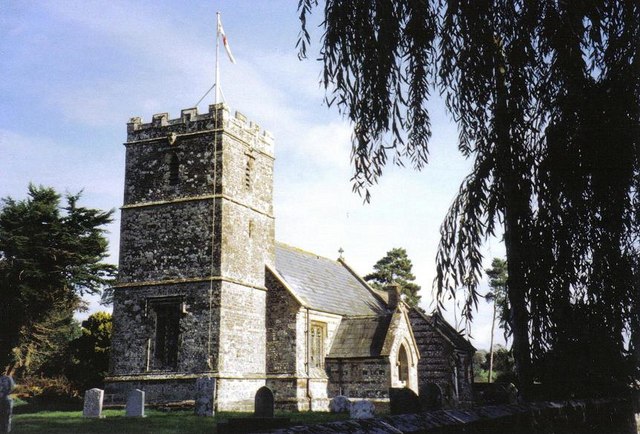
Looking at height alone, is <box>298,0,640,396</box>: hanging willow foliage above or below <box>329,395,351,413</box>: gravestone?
above

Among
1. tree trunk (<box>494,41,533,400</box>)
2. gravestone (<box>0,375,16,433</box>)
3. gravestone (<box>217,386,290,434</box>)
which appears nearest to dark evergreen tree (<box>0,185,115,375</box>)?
gravestone (<box>0,375,16,433</box>)

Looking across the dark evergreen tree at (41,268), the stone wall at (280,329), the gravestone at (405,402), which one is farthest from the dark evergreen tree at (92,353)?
the gravestone at (405,402)

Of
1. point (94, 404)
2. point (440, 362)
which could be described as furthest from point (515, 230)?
point (440, 362)

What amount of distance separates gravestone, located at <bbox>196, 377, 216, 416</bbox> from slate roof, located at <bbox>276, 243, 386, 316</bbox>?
7.07m

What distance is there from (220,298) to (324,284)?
31.1 ft

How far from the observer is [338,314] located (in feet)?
93.5

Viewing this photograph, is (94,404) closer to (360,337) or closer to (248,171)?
(248,171)

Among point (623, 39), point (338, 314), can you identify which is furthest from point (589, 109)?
point (338, 314)

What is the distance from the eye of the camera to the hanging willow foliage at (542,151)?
6.43m

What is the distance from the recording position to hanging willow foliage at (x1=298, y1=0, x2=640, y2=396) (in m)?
6.43

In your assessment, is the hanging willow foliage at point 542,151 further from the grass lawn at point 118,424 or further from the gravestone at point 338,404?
the gravestone at point 338,404

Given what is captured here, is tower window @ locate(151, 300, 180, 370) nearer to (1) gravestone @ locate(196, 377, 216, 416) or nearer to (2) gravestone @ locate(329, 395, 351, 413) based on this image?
(1) gravestone @ locate(196, 377, 216, 416)

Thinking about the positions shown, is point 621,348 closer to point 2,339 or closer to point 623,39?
point 623,39

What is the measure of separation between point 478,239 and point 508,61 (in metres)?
2.03
